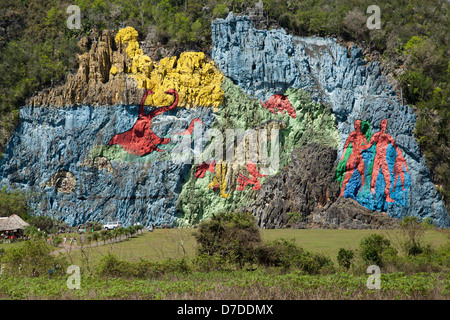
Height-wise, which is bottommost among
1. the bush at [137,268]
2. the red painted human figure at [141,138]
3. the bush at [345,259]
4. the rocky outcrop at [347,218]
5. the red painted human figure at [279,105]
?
the rocky outcrop at [347,218]

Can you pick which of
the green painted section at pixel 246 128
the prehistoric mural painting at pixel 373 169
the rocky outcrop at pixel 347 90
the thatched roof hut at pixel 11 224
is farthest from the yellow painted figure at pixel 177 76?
the thatched roof hut at pixel 11 224

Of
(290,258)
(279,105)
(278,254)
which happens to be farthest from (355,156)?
(290,258)

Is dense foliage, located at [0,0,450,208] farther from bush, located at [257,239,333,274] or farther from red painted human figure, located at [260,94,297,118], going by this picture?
bush, located at [257,239,333,274]

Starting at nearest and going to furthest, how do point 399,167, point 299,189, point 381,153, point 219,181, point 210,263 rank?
point 210,263
point 299,189
point 399,167
point 219,181
point 381,153

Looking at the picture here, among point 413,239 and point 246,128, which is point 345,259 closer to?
point 413,239

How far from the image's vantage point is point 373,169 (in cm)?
3550

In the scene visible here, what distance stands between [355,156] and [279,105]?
7131 millimetres

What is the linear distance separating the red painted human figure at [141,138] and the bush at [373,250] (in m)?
20.7

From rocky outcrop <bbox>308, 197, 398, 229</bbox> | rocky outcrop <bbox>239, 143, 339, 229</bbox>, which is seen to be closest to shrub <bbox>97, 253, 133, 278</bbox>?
rocky outcrop <bbox>239, 143, 339, 229</bbox>

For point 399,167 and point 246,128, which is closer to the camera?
point 399,167

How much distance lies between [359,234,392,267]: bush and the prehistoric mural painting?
17.7 m

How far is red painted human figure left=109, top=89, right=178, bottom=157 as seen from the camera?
34.9 metres

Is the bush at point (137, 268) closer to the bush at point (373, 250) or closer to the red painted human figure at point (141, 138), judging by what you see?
the bush at point (373, 250)

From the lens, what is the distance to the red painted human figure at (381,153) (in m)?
35.0
